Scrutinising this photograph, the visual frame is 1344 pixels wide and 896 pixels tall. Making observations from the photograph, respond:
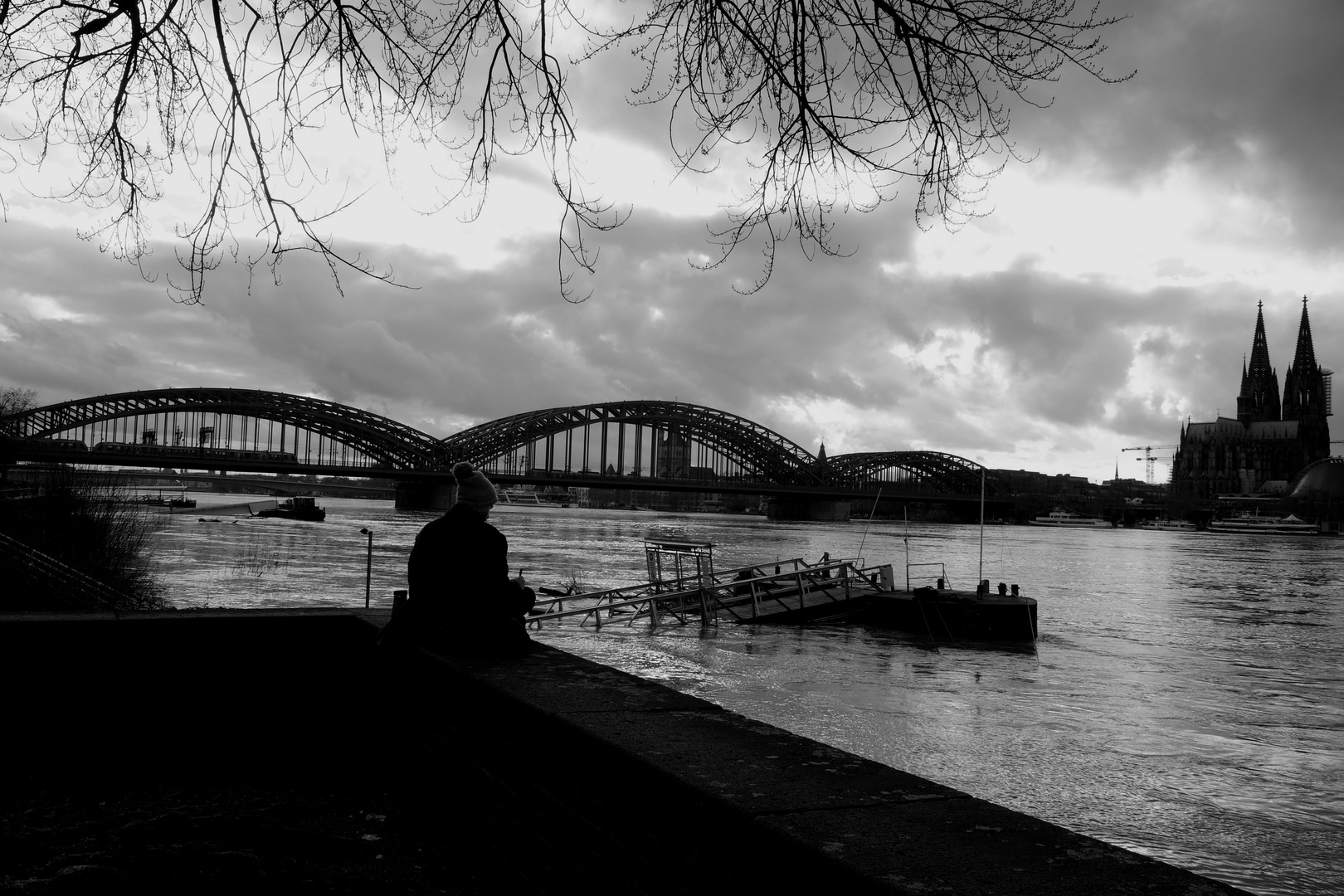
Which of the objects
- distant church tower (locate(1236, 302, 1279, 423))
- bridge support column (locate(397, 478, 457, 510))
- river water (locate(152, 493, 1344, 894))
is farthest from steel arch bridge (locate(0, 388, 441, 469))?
distant church tower (locate(1236, 302, 1279, 423))

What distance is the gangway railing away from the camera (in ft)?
70.5

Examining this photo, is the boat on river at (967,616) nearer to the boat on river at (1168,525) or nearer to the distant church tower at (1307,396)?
the boat on river at (1168,525)

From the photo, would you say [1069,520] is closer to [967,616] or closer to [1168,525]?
[1168,525]

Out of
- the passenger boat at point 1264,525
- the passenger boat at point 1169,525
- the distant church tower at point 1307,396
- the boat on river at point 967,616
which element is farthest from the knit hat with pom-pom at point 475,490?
the distant church tower at point 1307,396

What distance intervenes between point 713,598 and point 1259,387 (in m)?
190

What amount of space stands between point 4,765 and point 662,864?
11.8 feet

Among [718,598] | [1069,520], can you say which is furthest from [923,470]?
[718,598]

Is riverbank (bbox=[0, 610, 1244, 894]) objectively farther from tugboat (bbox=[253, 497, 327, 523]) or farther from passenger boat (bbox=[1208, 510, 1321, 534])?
passenger boat (bbox=[1208, 510, 1321, 534])

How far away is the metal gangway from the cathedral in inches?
6494

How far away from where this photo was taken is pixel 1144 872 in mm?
1840

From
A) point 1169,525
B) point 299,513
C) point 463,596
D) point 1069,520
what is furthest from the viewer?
point 1169,525

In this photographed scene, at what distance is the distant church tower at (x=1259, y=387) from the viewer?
180875 millimetres

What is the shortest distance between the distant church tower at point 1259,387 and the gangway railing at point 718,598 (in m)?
182

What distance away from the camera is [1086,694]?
16125 mm
